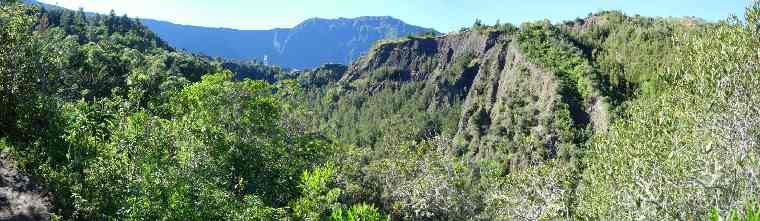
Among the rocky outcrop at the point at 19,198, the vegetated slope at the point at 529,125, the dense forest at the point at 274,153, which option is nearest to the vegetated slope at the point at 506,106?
the vegetated slope at the point at 529,125

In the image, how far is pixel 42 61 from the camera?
28.6 m

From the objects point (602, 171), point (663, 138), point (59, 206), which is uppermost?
point (663, 138)

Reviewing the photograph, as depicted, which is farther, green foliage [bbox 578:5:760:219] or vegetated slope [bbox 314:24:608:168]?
vegetated slope [bbox 314:24:608:168]

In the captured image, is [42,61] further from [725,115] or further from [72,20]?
[72,20]

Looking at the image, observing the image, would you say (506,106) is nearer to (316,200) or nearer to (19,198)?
(316,200)

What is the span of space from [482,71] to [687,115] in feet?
438

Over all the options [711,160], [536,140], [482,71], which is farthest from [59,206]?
[482,71]

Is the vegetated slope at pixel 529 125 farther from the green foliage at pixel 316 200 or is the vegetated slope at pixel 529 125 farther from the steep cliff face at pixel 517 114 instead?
the green foliage at pixel 316 200

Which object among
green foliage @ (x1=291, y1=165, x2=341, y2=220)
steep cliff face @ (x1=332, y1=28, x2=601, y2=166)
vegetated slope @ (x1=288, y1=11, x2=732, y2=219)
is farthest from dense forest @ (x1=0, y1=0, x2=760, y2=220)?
steep cliff face @ (x1=332, y1=28, x2=601, y2=166)

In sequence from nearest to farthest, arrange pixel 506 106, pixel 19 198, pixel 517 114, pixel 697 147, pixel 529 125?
pixel 697 147 → pixel 19 198 → pixel 529 125 → pixel 517 114 → pixel 506 106

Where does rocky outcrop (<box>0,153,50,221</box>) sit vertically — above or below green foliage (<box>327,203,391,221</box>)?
below

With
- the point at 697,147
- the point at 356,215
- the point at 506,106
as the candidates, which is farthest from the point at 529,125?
the point at 356,215

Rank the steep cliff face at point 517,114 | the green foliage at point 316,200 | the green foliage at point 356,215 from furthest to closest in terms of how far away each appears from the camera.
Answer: the steep cliff face at point 517,114 < the green foliage at point 316,200 < the green foliage at point 356,215

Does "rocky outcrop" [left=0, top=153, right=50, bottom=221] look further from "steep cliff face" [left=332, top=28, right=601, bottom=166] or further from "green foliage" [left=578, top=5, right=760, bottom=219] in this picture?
"steep cliff face" [left=332, top=28, right=601, bottom=166]
